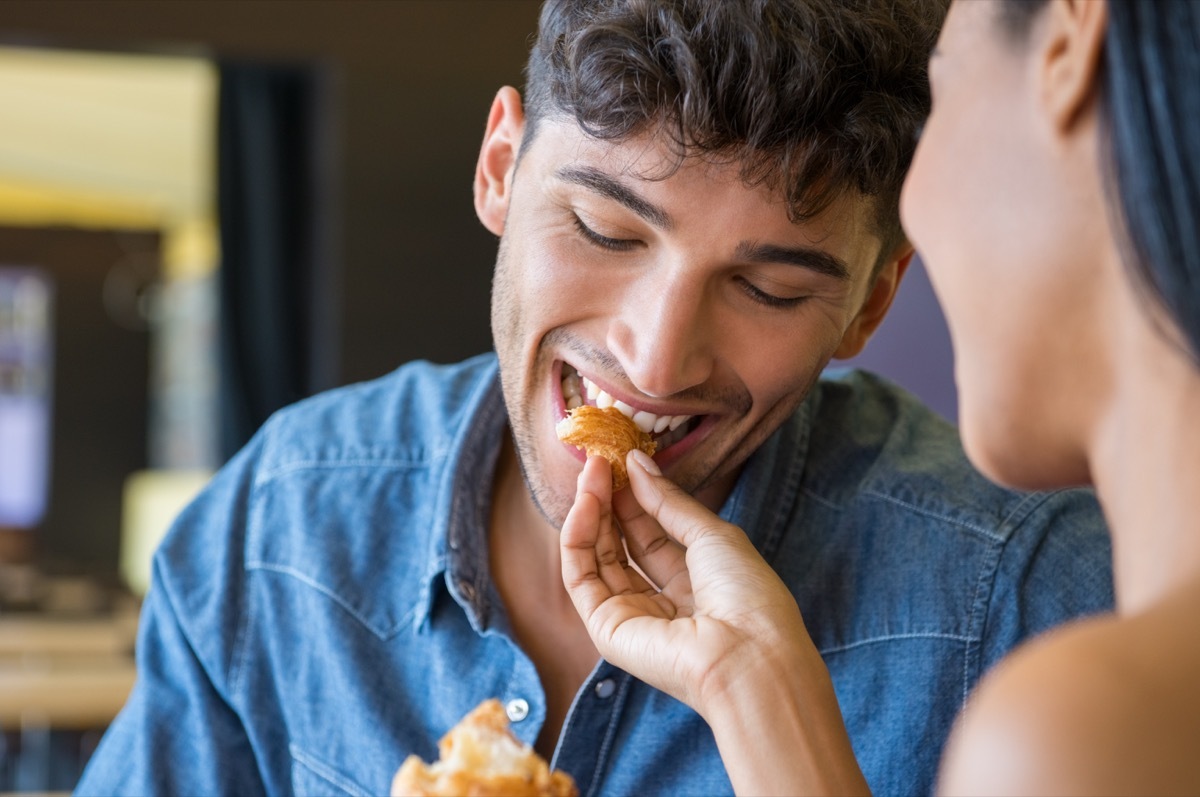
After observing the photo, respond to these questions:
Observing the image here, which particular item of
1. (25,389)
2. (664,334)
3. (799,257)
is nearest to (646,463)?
(664,334)

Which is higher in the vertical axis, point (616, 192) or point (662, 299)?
point (616, 192)

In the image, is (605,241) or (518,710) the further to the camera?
(518,710)

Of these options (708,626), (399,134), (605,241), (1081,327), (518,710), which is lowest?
(518,710)

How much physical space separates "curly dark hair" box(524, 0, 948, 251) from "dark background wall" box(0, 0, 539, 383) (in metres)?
2.94

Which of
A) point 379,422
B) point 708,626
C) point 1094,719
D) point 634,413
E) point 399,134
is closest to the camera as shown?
point 1094,719

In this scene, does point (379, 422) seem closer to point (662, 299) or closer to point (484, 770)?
point (662, 299)

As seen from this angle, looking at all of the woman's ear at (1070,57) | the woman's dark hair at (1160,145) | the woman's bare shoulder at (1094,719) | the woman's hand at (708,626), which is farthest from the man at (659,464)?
the woman's bare shoulder at (1094,719)

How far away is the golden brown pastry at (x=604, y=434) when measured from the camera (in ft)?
5.29

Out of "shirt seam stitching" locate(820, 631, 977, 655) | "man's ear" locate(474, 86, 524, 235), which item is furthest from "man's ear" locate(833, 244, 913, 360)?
"man's ear" locate(474, 86, 524, 235)

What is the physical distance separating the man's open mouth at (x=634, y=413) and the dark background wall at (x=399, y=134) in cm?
277

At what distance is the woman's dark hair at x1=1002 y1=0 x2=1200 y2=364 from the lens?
0.86 meters

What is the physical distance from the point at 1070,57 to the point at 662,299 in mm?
626

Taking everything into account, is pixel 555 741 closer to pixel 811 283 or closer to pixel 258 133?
pixel 811 283

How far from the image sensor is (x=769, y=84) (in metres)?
1.50
